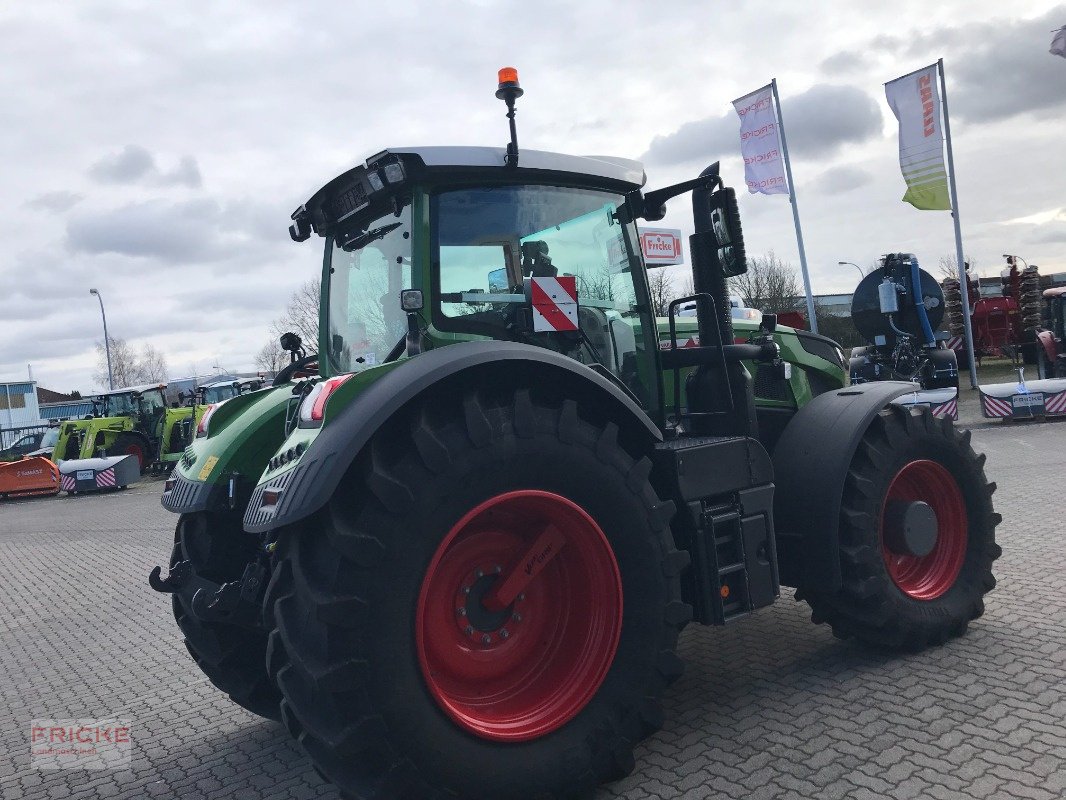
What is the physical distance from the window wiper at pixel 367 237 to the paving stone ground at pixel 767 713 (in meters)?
2.34

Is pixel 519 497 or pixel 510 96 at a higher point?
pixel 510 96

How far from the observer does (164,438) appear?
21.8 m

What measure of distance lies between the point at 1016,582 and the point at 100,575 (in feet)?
27.7

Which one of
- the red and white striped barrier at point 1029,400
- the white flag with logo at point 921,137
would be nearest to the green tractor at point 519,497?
the red and white striped barrier at point 1029,400

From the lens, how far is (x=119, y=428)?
73.9 feet

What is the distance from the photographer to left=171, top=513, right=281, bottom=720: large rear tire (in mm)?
3994

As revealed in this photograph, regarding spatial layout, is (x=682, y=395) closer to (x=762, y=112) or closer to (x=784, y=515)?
(x=784, y=515)

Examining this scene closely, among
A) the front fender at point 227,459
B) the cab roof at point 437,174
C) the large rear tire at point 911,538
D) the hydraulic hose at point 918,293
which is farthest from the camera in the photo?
the hydraulic hose at point 918,293

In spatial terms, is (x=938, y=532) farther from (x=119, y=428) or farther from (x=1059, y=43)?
(x=119, y=428)

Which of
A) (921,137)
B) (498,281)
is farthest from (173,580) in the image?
(921,137)

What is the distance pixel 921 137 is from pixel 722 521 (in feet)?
60.6

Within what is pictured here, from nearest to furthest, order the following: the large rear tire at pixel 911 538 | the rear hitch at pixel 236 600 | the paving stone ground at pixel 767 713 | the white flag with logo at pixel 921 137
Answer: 1. the paving stone ground at pixel 767 713
2. the rear hitch at pixel 236 600
3. the large rear tire at pixel 911 538
4. the white flag with logo at pixel 921 137

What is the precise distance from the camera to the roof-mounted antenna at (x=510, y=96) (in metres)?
3.62

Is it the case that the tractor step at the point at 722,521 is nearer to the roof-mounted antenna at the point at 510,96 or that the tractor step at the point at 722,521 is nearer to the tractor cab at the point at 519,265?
the tractor cab at the point at 519,265
